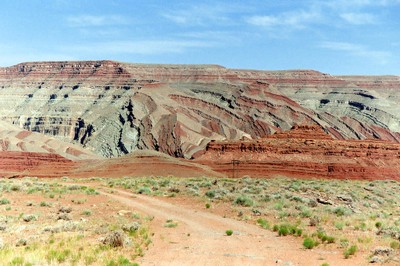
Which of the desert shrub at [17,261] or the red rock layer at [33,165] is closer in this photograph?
the desert shrub at [17,261]

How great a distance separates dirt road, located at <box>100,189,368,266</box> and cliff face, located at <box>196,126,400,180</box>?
4666cm

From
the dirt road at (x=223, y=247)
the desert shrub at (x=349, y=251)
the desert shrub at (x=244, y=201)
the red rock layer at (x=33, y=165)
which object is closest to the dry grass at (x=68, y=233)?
the dirt road at (x=223, y=247)

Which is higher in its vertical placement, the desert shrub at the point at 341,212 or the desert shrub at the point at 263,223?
the desert shrub at the point at 263,223

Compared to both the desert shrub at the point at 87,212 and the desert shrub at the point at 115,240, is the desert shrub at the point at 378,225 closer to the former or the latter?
the desert shrub at the point at 115,240

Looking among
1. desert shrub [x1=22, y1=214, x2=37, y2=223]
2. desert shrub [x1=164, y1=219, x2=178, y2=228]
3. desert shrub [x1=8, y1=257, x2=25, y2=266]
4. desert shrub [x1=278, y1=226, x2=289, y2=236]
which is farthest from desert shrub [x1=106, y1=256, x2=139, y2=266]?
desert shrub [x1=22, y1=214, x2=37, y2=223]

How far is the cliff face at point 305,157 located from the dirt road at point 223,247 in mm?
46665

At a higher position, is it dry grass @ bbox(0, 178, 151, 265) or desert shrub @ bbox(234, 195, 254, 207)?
dry grass @ bbox(0, 178, 151, 265)

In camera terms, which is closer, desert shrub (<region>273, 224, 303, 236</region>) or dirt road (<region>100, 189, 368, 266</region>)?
dirt road (<region>100, 189, 368, 266</region>)

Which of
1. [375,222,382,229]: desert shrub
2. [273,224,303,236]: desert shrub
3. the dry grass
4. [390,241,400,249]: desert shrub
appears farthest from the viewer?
[375,222,382,229]: desert shrub

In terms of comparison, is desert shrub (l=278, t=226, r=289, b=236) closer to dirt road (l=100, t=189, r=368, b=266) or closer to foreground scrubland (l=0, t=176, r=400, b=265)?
Result: foreground scrubland (l=0, t=176, r=400, b=265)

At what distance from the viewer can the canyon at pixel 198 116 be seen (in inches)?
2891

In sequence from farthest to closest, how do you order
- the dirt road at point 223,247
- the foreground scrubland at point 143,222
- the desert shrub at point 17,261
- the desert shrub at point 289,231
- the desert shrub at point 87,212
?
the desert shrub at point 87,212, the desert shrub at point 289,231, the foreground scrubland at point 143,222, the dirt road at point 223,247, the desert shrub at point 17,261

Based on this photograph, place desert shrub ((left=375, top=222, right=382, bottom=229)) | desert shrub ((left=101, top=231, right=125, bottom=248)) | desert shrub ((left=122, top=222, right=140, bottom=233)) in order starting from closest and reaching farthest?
desert shrub ((left=101, top=231, right=125, bottom=248)) → desert shrub ((left=122, top=222, right=140, bottom=233)) → desert shrub ((left=375, top=222, right=382, bottom=229))

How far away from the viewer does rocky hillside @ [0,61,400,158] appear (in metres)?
119
